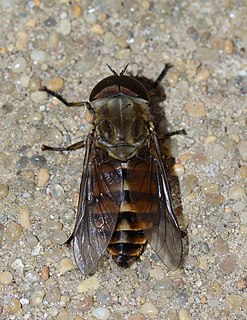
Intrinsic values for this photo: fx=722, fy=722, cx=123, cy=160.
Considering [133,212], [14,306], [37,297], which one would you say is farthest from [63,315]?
[133,212]

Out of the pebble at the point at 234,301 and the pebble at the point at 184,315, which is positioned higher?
the pebble at the point at 234,301

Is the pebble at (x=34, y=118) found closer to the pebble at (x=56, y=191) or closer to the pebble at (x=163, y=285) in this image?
the pebble at (x=56, y=191)

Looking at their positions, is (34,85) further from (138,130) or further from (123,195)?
(123,195)

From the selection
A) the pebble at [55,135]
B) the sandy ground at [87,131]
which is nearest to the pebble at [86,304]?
the sandy ground at [87,131]

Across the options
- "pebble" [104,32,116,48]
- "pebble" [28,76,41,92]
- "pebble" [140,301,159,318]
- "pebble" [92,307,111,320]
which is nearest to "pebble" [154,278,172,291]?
"pebble" [140,301,159,318]

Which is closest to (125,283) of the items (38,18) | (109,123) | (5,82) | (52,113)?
(109,123)

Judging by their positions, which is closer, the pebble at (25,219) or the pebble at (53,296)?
the pebble at (53,296)

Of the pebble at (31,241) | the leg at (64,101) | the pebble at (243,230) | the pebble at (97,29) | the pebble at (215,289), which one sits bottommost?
the pebble at (31,241)
